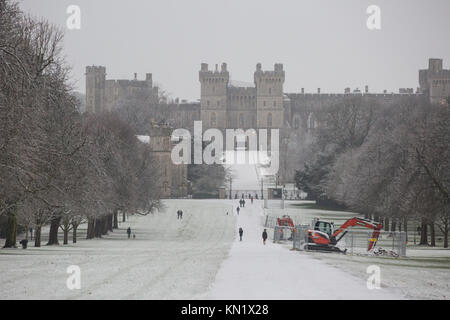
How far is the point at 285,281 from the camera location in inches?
620

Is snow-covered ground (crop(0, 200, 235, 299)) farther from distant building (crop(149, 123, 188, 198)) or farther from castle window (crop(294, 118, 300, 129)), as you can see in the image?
castle window (crop(294, 118, 300, 129))

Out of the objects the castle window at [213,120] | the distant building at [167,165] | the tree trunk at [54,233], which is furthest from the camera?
the castle window at [213,120]

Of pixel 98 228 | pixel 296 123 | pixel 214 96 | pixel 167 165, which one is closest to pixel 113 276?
pixel 98 228

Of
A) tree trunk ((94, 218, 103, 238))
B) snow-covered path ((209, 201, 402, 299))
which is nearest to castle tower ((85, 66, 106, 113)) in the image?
tree trunk ((94, 218, 103, 238))

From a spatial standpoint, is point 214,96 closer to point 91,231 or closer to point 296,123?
point 296,123

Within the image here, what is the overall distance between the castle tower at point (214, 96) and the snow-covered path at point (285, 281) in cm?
10028

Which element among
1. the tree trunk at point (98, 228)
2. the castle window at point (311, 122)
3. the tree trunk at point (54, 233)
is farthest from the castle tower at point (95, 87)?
the tree trunk at point (54, 233)

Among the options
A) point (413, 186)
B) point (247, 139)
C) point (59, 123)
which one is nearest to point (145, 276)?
point (59, 123)

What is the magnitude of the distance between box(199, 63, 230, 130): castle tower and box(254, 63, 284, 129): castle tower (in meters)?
5.29

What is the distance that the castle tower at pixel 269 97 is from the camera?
121 metres

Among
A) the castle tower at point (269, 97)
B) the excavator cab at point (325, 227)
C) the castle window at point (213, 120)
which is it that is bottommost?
the excavator cab at point (325, 227)

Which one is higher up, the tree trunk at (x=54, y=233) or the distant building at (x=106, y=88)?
the distant building at (x=106, y=88)

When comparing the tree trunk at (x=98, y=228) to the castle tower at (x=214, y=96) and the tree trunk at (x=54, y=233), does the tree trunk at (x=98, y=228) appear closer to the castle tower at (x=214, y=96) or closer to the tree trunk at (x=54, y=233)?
the tree trunk at (x=54, y=233)

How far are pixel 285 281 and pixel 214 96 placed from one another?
10731cm
